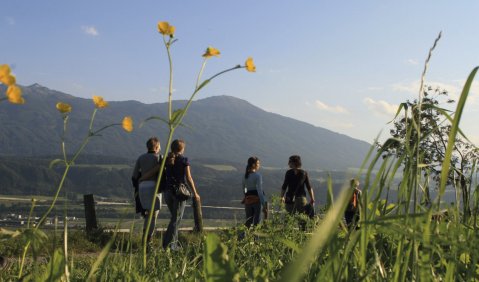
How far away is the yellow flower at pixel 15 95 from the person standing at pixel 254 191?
421 inches

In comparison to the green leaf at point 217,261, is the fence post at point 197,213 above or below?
below

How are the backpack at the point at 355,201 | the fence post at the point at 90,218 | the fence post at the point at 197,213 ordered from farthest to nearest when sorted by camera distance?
the fence post at the point at 90,218, the fence post at the point at 197,213, the backpack at the point at 355,201

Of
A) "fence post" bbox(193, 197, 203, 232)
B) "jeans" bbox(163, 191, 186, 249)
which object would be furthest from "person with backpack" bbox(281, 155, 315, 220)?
"jeans" bbox(163, 191, 186, 249)

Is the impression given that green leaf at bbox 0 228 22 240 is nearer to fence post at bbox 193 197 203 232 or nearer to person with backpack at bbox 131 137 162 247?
person with backpack at bbox 131 137 162 247

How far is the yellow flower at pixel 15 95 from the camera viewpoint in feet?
2.85

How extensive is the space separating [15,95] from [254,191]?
11.1 meters

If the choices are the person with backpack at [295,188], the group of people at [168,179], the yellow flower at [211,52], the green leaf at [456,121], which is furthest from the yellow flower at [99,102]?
the person with backpack at [295,188]

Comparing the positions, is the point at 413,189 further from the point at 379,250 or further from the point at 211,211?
the point at 211,211

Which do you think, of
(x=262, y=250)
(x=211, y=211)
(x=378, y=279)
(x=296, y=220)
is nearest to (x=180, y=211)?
(x=296, y=220)

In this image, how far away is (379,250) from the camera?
6.18 ft

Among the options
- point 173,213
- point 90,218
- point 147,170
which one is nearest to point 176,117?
point 173,213

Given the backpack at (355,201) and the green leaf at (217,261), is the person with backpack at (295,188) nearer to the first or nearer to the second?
the backpack at (355,201)

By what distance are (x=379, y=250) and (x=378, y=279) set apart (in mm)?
784

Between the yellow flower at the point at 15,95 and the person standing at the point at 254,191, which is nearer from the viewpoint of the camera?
the yellow flower at the point at 15,95
